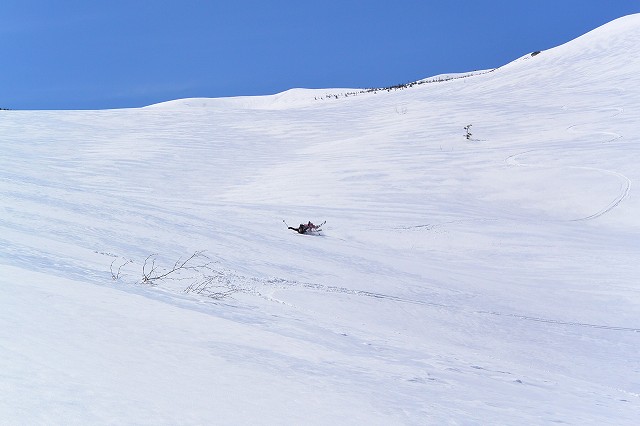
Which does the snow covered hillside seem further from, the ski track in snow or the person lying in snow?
the person lying in snow

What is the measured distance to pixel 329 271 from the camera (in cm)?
655

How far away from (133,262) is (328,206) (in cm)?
629

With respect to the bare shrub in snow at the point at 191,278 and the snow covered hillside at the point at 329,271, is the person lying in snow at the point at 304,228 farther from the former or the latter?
the bare shrub in snow at the point at 191,278

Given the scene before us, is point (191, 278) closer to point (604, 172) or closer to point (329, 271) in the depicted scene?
point (329, 271)

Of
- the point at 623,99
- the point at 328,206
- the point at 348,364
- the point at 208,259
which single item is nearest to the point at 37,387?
the point at 348,364

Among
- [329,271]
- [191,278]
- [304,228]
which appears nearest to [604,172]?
[304,228]

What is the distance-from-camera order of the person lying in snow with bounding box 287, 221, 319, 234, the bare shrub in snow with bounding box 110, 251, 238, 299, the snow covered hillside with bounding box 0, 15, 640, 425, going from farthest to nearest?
the person lying in snow with bounding box 287, 221, 319, 234, the bare shrub in snow with bounding box 110, 251, 238, 299, the snow covered hillside with bounding box 0, 15, 640, 425

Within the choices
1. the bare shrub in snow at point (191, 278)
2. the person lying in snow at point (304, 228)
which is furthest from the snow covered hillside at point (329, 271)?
the person lying in snow at point (304, 228)

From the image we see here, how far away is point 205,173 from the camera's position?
13.8 meters

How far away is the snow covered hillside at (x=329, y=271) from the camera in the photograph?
2.10m

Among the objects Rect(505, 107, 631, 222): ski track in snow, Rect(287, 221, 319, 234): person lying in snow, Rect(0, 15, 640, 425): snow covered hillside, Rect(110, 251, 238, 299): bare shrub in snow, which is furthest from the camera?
Rect(505, 107, 631, 222): ski track in snow

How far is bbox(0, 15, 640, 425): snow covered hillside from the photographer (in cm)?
210

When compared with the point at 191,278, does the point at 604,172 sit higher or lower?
higher

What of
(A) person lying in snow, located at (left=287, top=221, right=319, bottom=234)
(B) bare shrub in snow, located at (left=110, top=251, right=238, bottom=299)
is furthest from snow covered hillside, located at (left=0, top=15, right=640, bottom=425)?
(A) person lying in snow, located at (left=287, top=221, right=319, bottom=234)
